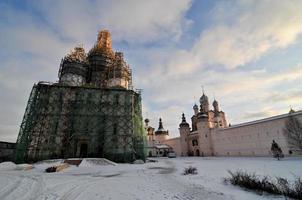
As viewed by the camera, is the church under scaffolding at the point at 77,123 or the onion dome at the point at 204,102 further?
the onion dome at the point at 204,102

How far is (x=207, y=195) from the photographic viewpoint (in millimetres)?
6914

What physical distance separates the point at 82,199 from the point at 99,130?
73.9 ft

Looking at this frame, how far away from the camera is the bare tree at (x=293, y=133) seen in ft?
81.8

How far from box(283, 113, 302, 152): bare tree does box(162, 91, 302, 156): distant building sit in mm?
1214

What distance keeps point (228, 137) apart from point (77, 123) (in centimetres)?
3326

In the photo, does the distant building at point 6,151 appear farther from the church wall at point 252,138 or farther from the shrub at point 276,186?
the church wall at point 252,138

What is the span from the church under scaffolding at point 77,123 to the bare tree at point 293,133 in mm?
22757

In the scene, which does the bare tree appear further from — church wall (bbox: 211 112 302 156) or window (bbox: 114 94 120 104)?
window (bbox: 114 94 120 104)

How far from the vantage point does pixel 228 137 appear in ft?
136

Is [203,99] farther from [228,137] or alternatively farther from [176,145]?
[228,137]

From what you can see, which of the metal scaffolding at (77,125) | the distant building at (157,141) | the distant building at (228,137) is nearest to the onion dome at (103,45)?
the metal scaffolding at (77,125)

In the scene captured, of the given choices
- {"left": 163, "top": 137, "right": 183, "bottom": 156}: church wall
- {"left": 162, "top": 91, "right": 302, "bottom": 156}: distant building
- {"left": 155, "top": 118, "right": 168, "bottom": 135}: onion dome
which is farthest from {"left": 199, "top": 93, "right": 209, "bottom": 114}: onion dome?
{"left": 155, "top": 118, "right": 168, "bottom": 135}: onion dome

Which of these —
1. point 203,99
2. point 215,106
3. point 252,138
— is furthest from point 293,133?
point 203,99

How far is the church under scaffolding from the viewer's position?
25312 millimetres
